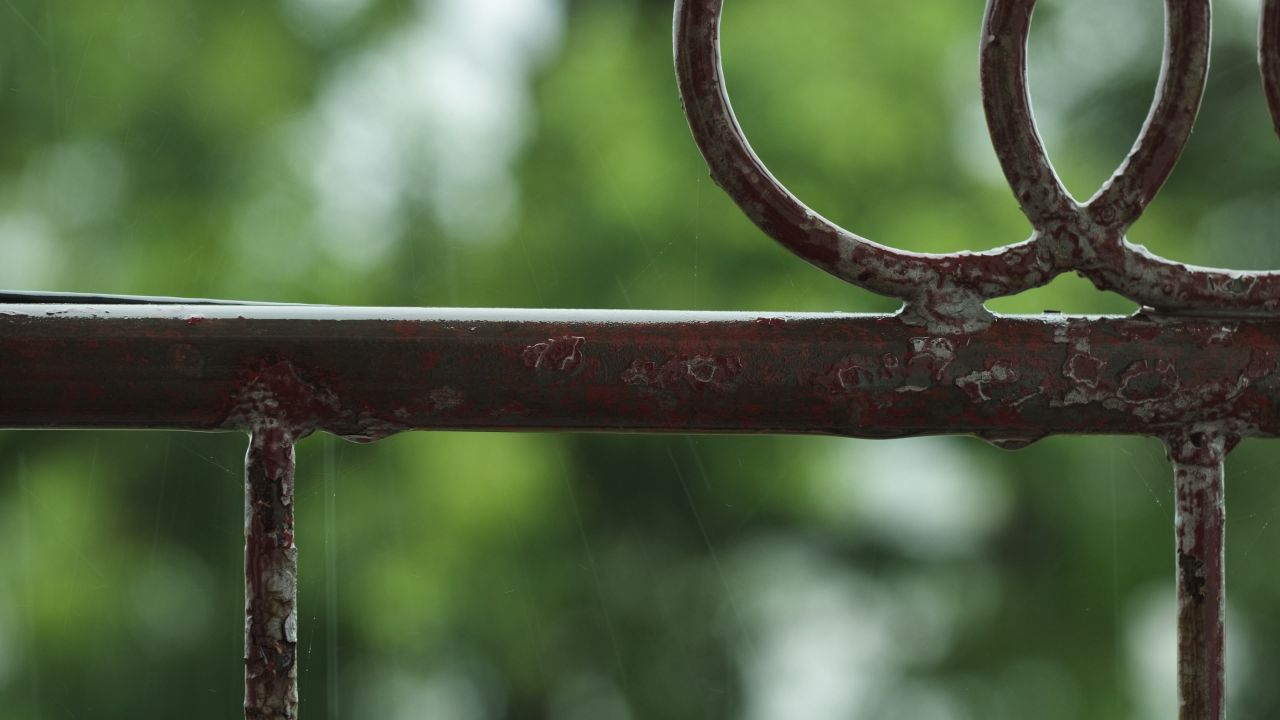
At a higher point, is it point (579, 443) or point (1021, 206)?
point (579, 443)

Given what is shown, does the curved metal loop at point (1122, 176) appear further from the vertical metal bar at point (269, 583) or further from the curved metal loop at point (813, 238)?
the vertical metal bar at point (269, 583)

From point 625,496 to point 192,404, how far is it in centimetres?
137

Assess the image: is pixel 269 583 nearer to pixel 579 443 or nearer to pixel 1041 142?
pixel 1041 142

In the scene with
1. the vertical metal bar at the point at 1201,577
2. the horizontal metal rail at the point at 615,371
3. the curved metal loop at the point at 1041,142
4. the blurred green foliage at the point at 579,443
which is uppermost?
the blurred green foliage at the point at 579,443

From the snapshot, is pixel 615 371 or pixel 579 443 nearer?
pixel 615 371

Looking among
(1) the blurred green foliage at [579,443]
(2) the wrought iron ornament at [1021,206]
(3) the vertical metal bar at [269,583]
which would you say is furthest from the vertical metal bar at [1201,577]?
(1) the blurred green foliage at [579,443]

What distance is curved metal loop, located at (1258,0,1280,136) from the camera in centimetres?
16

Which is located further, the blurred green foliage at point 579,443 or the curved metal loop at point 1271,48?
the blurred green foliage at point 579,443

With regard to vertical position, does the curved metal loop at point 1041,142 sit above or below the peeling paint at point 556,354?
above

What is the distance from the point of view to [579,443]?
1521 millimetres

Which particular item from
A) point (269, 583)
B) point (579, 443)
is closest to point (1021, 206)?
point (269, 583)

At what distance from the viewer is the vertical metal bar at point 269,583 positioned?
145mm

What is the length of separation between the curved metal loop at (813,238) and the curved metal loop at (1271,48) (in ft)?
0.14

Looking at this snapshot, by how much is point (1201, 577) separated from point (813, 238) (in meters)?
0.08
